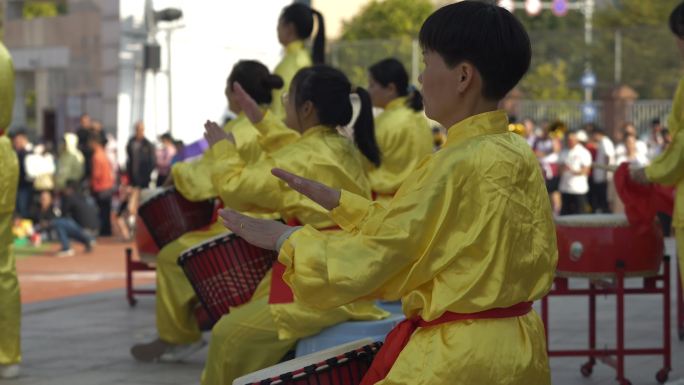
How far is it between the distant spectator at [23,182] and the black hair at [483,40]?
54.7 ft

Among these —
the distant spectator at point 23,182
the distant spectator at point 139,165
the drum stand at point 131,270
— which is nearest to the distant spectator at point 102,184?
the distant spectator at point 139,165

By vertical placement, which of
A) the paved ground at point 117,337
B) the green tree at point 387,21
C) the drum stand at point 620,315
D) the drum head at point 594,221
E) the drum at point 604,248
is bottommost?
the paved ground at point 117,337

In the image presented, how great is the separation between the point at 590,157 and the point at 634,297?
844cm

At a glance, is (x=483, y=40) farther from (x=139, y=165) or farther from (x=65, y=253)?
(x=139, y=165)

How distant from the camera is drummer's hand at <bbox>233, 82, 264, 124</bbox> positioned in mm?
5344

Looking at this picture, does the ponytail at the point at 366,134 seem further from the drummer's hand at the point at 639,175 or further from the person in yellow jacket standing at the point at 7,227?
the person in yellow jacket standing at the point at 7,227

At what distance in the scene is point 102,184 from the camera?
62.1 ft

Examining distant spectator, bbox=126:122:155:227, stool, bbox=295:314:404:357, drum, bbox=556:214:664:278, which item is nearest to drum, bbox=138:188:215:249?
drum, bbox=556:214:664:278

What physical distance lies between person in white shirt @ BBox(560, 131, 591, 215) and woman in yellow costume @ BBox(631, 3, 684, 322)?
1201cm

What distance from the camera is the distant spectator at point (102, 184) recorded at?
18781 mm

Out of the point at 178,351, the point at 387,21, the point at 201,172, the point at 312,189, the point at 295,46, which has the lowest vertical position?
the point at 178,351

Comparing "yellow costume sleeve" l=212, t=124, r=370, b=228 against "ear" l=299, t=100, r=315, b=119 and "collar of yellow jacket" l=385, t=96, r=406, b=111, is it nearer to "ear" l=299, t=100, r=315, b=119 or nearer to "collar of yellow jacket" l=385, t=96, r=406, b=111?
"ear" l=299, t=100, r=315, b=119

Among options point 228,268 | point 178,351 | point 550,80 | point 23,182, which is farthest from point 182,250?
point 550,80

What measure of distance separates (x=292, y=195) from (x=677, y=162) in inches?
74.5
